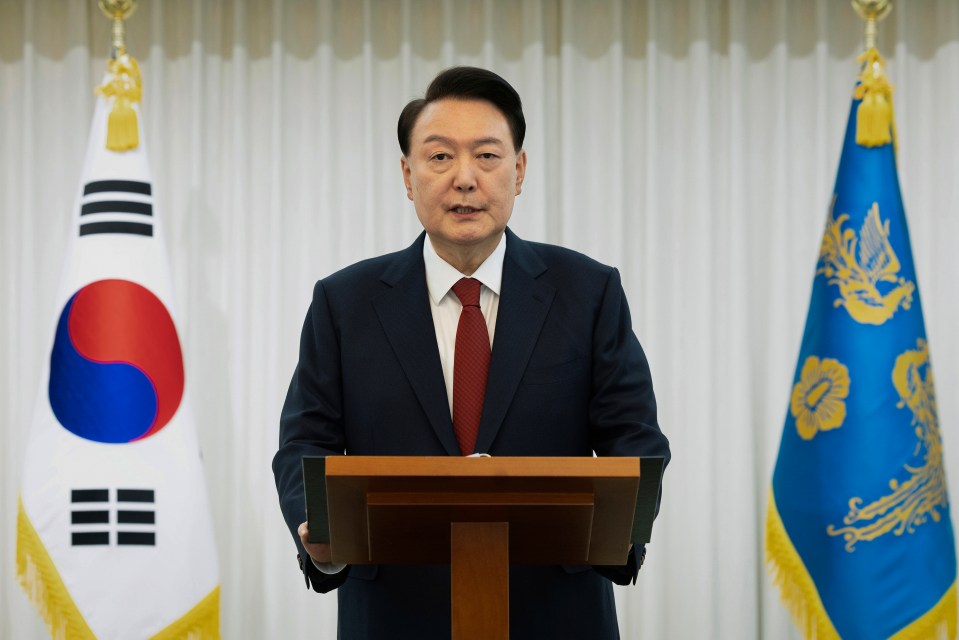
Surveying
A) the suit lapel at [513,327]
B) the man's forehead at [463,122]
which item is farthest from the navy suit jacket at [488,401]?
the man's forehead at [463,122]

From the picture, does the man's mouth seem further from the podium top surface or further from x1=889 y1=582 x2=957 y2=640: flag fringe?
x1=889 y1=582 x2=957 y2=640: flag fringe

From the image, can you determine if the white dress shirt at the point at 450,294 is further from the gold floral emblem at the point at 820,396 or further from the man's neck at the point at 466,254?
the gold floral emblem at the point at 820,396

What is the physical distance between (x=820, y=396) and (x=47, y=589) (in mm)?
2529

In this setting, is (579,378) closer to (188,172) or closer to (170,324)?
(170,324)

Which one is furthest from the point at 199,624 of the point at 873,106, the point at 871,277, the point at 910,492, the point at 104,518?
the point at 873,106

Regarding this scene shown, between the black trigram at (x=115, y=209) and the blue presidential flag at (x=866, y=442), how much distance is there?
87.8 inches

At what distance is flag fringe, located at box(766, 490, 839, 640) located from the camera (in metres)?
3.64

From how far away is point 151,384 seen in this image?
12.1ft

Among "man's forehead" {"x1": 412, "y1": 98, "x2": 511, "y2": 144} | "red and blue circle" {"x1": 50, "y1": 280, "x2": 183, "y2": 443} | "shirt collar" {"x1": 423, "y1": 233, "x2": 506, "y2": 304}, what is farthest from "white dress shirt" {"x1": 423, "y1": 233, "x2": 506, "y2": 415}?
"red and blue circle" {"x1": 50, "y1": 280, "x2": 183, "y2": 443}

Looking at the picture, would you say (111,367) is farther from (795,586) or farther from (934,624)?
(934,624)

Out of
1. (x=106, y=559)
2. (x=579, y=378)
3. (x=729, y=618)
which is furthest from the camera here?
(x=729, y=618)

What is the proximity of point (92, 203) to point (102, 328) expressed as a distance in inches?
16.6

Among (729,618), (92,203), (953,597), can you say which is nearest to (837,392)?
(953,597)

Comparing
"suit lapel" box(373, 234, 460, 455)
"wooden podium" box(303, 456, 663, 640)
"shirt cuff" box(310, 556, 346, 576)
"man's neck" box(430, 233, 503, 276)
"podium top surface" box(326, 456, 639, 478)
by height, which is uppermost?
"man's neck" box(430, 233, 503, 276)
